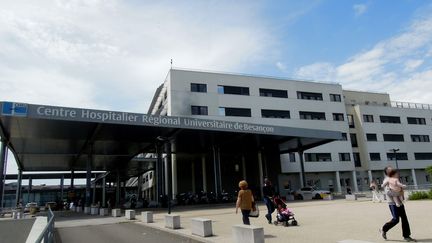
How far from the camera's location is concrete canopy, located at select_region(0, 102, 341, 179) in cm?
2258

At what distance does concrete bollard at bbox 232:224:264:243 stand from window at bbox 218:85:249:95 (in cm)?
3402

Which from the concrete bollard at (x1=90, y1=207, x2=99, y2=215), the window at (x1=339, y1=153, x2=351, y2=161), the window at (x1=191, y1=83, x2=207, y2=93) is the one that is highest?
the window at (x1=191, y1=83, x2=207, y2=93)

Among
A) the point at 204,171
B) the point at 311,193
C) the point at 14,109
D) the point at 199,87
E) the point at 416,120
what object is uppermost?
the point at 199,87

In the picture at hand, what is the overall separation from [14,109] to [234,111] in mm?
25750

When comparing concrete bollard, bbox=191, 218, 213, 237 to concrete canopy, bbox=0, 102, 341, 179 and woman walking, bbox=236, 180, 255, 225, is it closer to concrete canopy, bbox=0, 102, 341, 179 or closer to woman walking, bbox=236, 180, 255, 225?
woman walking, bbox=236, 180, 255, 225

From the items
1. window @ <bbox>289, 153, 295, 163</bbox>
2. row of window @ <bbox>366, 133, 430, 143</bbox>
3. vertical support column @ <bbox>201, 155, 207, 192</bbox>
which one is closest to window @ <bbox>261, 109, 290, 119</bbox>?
window @ <bbox>289, 153, 295, 163</bbox>

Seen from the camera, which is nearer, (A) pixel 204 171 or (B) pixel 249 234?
(B) pixel 249 234

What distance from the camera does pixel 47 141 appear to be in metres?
31.4

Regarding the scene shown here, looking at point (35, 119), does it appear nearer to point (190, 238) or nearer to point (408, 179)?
point (190, 238)

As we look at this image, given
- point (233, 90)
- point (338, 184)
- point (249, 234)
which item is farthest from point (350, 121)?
point (249, 234)

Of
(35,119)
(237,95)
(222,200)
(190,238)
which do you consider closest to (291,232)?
(190,238)

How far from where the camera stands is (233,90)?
142 ft

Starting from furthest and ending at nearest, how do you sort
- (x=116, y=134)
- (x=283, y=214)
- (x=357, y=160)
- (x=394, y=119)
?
(x=394, y=119) < (x=357, y=160) < (x=116, y=134) < (x=283, y=214)

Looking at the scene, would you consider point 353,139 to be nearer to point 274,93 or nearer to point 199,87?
point 274,93
